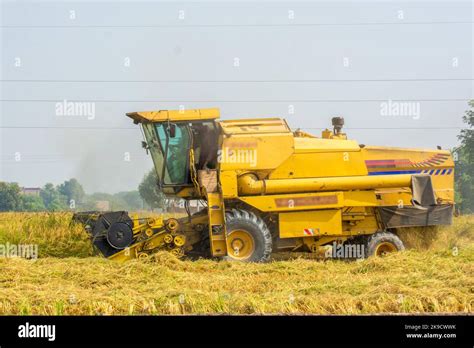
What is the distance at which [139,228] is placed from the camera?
11.1 meters

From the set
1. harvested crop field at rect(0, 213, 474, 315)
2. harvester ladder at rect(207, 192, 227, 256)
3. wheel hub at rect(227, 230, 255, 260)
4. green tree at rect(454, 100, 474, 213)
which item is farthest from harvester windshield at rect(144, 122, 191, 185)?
green tree at rect(454, 100, 474, 213)

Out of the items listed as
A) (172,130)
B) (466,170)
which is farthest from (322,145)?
(466,170)

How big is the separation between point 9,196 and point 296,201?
52.5 m

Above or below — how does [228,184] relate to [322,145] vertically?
below

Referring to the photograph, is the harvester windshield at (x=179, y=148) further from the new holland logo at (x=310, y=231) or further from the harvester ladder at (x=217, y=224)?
the new holland logo at (x=310, y=231)

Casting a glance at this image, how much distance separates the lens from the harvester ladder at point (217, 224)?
10.8 meters

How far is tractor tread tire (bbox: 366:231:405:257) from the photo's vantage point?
1125cm

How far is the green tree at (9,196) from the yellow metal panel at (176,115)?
163 ft

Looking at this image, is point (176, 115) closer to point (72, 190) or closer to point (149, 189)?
point (149, 189)

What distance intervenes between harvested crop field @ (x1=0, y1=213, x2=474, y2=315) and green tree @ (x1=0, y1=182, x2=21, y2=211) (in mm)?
50689

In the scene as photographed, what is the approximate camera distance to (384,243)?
37.3 feet

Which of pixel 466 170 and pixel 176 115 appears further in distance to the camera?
pixel 466 170
